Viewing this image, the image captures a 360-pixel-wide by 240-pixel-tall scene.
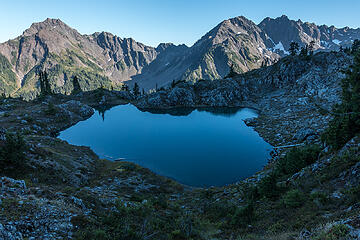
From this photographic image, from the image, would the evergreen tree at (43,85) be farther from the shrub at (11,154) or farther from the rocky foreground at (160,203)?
the shrub at (11,154)

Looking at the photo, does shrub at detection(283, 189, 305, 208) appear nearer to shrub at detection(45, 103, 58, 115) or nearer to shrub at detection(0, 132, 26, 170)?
shrub at detection(0, 132, 26, 170)

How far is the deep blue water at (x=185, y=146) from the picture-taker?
130ft

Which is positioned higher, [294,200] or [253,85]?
[253,85]

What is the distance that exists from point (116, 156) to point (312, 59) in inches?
5737

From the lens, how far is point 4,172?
19.8m

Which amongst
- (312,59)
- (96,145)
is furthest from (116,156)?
(312,59)

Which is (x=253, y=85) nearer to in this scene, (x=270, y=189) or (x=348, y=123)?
(x=348, y=123)

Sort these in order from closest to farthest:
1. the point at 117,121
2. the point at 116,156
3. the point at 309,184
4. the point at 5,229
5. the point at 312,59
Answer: the point at 5,229
the point at 309,184
the point at 116,156
the point at 117,121
the point at 312,59

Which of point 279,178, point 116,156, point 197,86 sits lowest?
point 116,156

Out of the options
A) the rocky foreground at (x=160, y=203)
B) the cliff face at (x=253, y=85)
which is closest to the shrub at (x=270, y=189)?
the rocky foreground at (x=160, y=203)

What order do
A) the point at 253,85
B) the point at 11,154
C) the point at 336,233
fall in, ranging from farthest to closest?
the point at 253,85 → the point at 11,154 → the point at 336,233

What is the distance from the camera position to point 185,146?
53625mm

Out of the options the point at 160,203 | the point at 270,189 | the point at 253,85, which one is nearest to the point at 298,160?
the point at 270,189

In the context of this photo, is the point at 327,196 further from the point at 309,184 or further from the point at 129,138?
the point at 129,138
